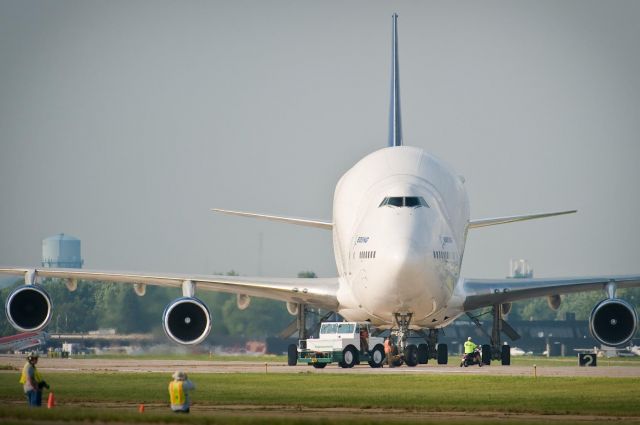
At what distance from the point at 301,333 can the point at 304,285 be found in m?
2.50

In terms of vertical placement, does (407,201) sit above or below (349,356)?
above

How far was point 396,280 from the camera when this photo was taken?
4072 centimetres

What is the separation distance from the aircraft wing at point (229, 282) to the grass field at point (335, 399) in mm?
7246

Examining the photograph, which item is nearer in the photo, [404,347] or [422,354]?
[404,347]

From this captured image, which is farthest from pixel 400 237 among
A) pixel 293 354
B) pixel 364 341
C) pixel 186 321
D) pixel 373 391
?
pixel 373 391

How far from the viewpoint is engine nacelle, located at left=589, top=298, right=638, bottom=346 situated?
4284cm

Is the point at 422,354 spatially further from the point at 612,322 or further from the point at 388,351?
the point at 612,322

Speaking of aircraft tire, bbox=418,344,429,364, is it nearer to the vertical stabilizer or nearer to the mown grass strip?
the mown grass strip

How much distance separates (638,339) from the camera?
265ft

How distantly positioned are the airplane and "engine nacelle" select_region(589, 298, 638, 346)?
31mm

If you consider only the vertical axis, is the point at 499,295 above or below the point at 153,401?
above

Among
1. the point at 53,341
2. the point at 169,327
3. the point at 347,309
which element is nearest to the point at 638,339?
the point at 53,341

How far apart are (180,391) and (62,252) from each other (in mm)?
84363

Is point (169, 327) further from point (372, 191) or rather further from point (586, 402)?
point (586, 402)
